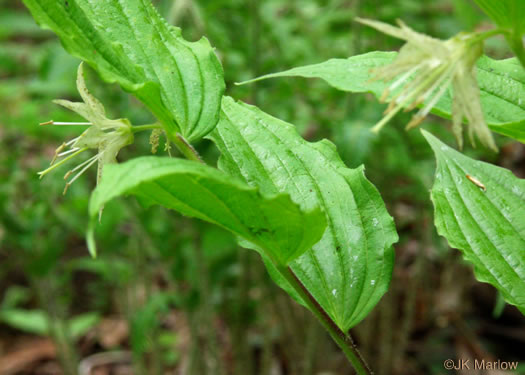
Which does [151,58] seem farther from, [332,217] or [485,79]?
[485,79]

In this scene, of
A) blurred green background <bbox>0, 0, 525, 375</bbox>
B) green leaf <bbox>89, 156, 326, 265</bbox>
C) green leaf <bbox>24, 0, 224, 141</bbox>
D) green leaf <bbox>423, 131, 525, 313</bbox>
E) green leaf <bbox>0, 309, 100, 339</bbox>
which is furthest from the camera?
green leaf <bbox>0, 309, 100, 339</bbox>

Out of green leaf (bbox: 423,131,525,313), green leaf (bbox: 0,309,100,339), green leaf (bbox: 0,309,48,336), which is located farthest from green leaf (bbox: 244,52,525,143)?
green leaf (bbox: 0,309,48,336)

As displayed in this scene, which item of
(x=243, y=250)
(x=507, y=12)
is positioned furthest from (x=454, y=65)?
(x=243, y=250)

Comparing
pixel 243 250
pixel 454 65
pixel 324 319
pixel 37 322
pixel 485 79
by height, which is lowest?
pixel 37 322

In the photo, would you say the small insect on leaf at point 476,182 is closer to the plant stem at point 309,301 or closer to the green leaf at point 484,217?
the green leaf at point 484,217

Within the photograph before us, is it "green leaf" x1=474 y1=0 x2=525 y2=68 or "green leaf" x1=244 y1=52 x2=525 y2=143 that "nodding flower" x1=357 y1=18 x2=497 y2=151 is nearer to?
"green leaf" x1=474 y1=0 x2=525 y2=68

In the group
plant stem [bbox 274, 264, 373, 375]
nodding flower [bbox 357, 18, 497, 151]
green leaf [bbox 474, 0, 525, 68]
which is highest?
green leaf [bbox 474, 0, 525, 68]
